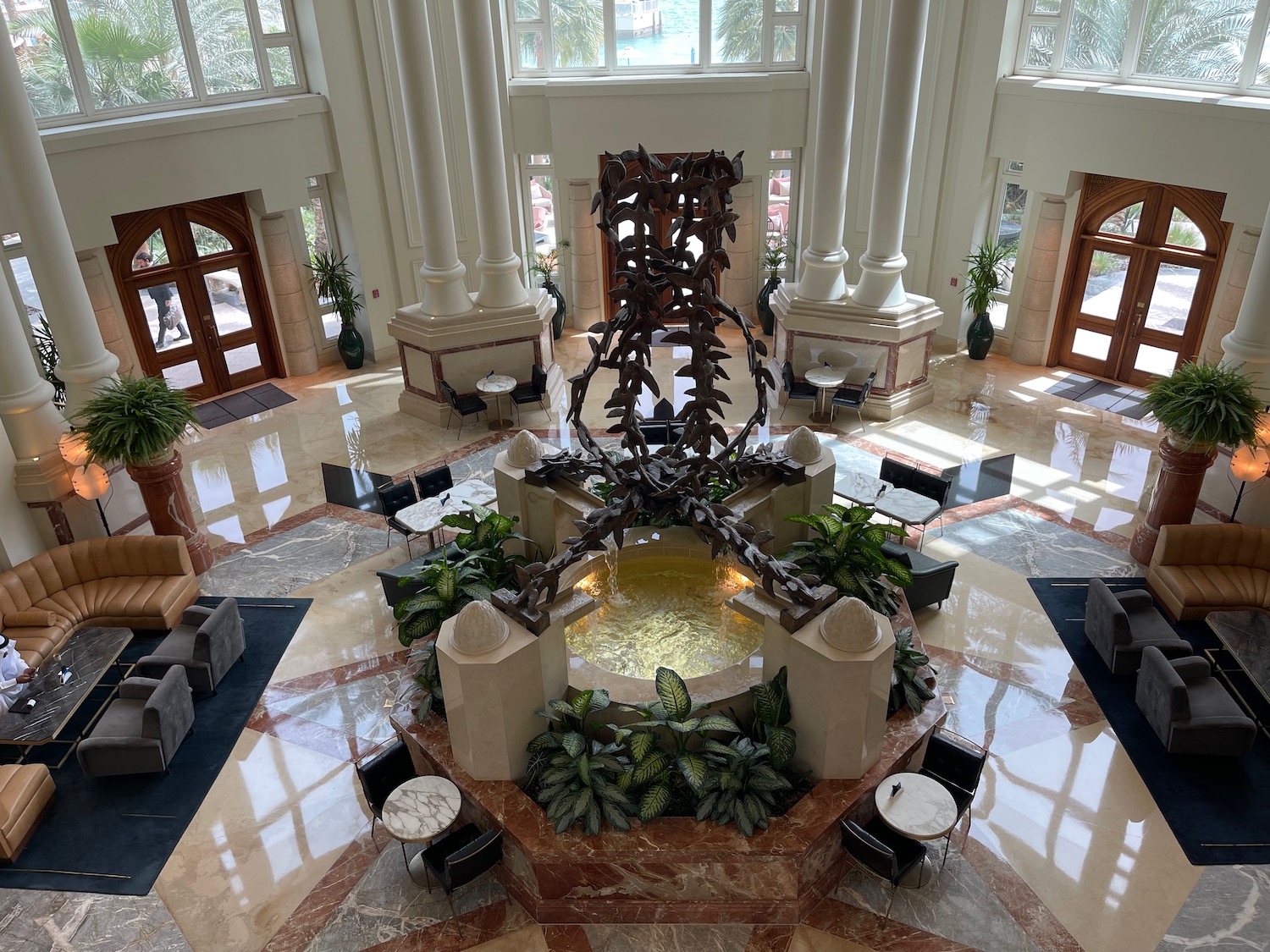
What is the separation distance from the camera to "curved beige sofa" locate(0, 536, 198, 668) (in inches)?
338

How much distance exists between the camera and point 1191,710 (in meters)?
7.31

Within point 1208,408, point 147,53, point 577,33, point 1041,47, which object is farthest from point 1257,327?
point 147,53

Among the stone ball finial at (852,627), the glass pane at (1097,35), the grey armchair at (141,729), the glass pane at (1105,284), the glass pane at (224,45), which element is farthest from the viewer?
the glass pane at (1105,284)

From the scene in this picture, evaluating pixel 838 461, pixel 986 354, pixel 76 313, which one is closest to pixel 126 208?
pixel 76 313

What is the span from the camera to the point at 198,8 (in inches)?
492

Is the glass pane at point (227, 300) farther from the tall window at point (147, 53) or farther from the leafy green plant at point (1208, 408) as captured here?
the leafy green plant at point (1208, 408)

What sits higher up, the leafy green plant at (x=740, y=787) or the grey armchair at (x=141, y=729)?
the leafy green plant at (x=740, y=787)

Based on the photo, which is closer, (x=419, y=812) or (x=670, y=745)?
(x=419, y=812)

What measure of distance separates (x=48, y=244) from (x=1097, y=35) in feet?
40.9

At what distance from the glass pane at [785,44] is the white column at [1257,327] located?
23.5 ft

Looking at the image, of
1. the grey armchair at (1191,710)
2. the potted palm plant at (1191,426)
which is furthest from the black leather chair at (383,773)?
the potted palm plant at (1191,426)

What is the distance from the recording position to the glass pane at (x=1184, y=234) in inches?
486

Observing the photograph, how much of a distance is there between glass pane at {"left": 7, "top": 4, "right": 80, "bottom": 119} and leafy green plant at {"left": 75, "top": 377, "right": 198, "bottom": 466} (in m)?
4.52

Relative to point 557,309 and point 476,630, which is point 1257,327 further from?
point 557,309
